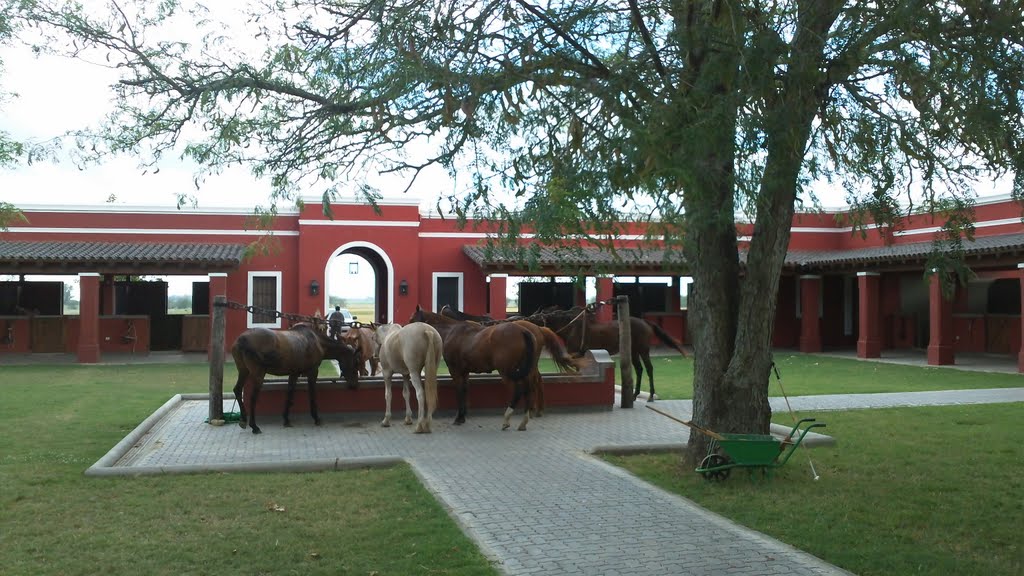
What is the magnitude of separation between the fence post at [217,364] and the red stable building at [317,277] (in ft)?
37.5

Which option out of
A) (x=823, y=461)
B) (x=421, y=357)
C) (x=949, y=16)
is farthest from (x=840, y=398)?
(x=949, y=16)

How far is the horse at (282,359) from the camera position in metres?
10.2

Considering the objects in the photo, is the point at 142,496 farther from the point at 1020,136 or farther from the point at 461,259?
the point at 461,259

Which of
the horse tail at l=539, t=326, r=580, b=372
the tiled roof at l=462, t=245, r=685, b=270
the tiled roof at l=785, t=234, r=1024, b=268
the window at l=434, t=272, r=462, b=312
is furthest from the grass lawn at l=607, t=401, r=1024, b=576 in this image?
the window at l=434, t=272, r=462, b=312

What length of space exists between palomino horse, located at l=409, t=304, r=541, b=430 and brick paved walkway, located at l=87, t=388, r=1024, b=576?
456 millimetres

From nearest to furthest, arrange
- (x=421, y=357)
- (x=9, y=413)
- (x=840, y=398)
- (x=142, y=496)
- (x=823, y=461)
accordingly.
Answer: (x=142, y=496), (x=823, y=461), (x=421, y=357), (x=9, y=413), (x=840, y=398)

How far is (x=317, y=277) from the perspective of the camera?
2492cm

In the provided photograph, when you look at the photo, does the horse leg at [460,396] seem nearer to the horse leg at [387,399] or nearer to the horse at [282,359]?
the horse leg at [387,399]

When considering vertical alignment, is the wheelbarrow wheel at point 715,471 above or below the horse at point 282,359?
below

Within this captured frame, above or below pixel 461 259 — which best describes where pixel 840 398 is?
below

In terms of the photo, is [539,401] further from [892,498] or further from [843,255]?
[843,255]

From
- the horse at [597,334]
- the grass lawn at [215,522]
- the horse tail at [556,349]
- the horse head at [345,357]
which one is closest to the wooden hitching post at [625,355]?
the horse at [597,334]

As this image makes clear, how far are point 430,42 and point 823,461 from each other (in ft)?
17.7

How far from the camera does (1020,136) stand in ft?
22.1
